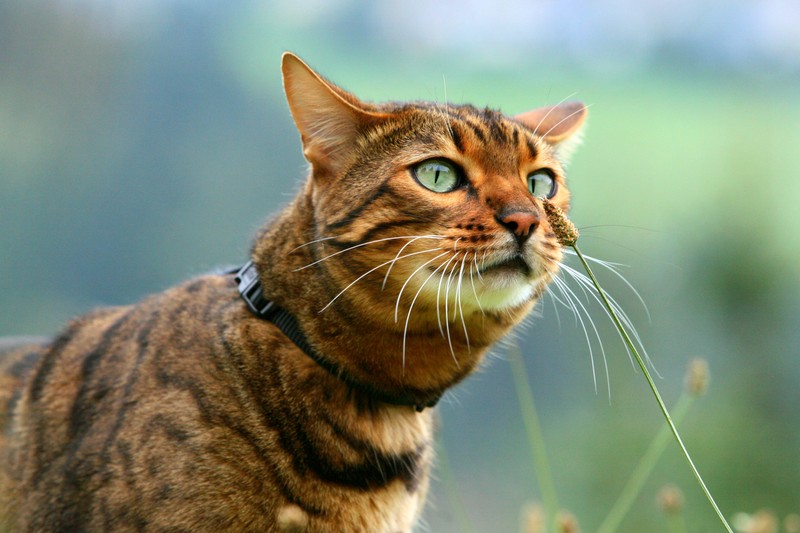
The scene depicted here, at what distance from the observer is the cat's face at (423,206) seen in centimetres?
209

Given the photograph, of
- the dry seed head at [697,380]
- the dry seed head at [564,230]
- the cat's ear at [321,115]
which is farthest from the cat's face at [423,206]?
the dry seed head at [697,380]

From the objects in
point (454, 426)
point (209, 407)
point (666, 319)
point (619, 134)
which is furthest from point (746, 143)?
point (209, 407)

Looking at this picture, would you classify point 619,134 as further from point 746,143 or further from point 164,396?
point 164,396

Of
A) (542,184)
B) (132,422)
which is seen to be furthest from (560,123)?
(132,422)

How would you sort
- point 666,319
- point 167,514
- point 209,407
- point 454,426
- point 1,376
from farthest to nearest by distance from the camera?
point 666,319 < point 454,426 < point 1,376 < point 209,407 < point 167,514

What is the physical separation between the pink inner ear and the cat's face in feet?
0.74

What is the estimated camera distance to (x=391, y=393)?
2305 mm

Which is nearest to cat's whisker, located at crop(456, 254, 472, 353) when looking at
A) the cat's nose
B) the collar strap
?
the cat's nose

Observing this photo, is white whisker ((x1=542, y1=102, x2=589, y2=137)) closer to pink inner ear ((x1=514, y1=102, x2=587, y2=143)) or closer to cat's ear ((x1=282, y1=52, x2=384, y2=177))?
pink inner ear ((x1=514, y1=102, x2=587, y2=143))

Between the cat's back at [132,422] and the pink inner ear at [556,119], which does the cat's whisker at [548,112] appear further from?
the cat's back at [132,422]

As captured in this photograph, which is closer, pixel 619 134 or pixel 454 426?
pixel 454 426

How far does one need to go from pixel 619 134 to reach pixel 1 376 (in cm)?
714

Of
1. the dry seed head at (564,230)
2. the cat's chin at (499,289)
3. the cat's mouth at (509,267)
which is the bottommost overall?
the cat's chin at (499,289)

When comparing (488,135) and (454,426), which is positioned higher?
(488,135)
